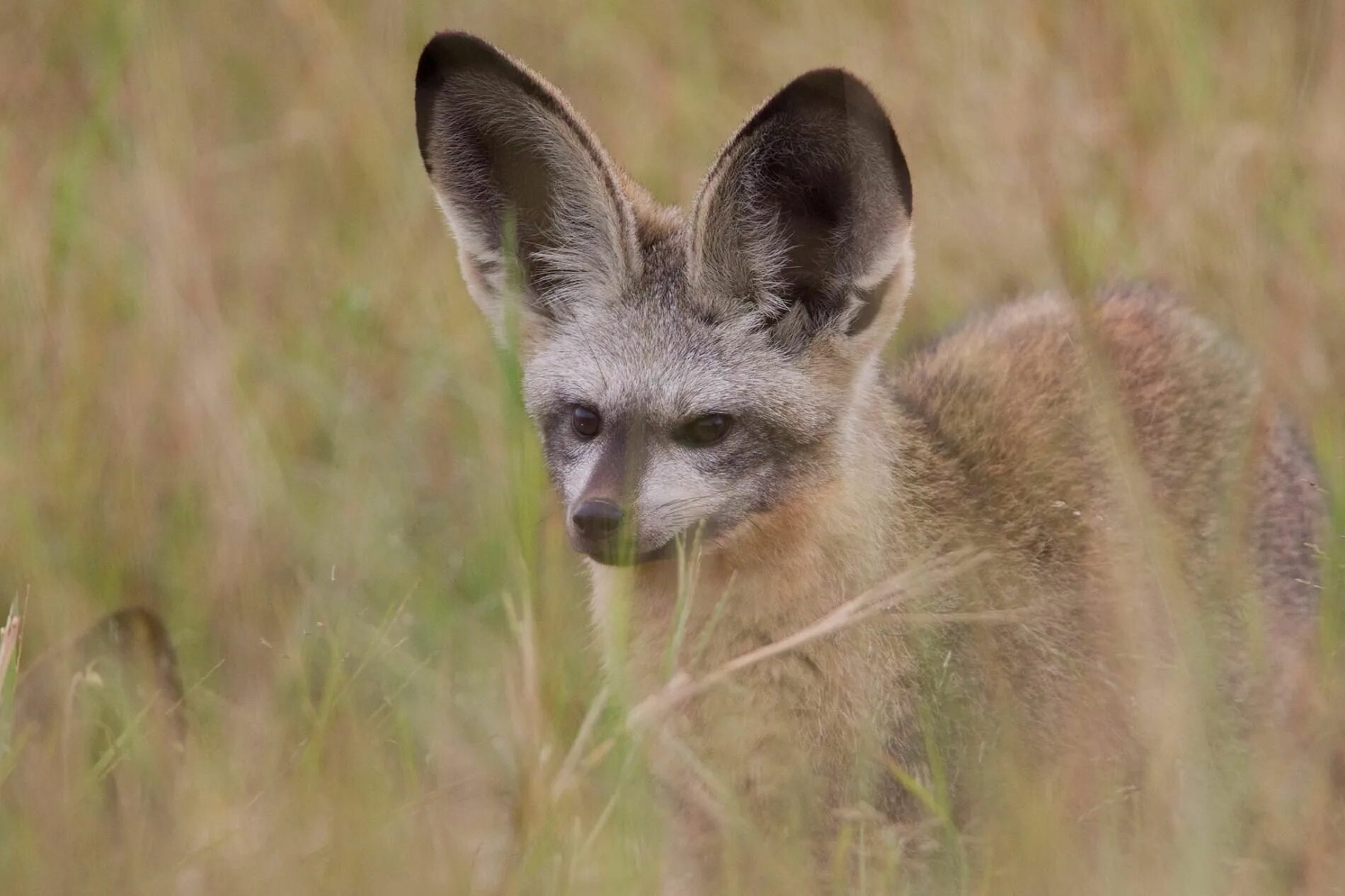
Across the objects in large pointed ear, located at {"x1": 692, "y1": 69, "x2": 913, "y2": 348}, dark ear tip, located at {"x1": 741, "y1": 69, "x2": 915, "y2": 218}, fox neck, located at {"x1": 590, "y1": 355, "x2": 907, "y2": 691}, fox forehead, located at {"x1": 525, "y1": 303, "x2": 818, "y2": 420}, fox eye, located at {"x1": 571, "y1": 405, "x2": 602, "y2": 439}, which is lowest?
fox neck, located at {"x1": 590, "y1": 355, "x2": 907, "y2": 691}

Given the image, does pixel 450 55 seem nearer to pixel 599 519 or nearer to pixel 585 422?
pixel 585 422

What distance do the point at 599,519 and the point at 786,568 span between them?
61 centimetres

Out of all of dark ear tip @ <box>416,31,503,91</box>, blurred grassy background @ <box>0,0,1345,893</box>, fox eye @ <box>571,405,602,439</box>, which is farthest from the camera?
fox eye @ <box>571,405,602,439</box>

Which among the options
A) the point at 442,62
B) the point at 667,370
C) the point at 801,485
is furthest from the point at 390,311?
the point at 801,485

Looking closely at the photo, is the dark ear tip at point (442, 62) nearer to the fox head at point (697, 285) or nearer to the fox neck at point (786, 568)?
the fox head at point (697, 285)

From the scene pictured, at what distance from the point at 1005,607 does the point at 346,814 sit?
2.04m

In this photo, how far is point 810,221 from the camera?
4.65 metres

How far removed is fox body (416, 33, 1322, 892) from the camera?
4367 mm

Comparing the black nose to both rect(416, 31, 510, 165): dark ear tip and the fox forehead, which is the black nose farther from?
rect(416, 31, 510, 165): dark ear tip

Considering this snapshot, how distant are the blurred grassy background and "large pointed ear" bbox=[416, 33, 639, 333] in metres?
0.64

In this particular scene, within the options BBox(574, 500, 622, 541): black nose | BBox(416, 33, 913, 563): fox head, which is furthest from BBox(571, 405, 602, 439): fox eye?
BBox(574, 500, 622, 541): black nose

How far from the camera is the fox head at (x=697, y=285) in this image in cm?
438

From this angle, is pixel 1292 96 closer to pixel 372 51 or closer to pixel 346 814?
pixel 372 51

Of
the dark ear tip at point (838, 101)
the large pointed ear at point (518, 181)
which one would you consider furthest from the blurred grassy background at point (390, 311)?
the large pointed ear at point (518, 181)
